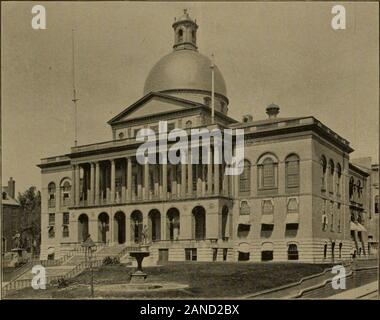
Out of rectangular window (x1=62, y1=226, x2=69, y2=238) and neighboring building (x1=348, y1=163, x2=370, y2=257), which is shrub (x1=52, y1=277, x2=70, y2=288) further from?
rectangular window (x1=62, y1=226, x2=69, y2=238)

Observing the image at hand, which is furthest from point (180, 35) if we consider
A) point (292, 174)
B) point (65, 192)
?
point (65, 192)

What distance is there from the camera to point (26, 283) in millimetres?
27953

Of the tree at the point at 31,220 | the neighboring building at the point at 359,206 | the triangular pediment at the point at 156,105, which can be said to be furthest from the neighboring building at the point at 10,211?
the neighboring building at the point at 359,206

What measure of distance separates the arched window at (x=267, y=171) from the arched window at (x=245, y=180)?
2.59ft

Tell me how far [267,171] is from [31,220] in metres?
17.7

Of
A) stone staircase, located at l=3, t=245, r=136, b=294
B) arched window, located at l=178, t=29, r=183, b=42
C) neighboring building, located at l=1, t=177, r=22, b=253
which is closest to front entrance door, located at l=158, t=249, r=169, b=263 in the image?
stone staircase, located at l=3, t=245, r=136, b=294

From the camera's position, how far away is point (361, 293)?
23562mm

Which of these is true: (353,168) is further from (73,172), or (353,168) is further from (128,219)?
(73,172)

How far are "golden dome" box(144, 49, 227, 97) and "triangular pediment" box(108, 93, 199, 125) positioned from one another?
0.78m

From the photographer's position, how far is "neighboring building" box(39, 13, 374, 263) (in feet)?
128

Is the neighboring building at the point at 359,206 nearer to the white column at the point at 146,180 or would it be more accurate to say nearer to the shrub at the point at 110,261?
the white column at the point at 146,180

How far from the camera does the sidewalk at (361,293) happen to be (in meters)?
22.9

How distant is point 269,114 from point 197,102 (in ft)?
35.2

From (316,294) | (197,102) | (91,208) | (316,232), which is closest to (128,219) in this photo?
(91,208)
